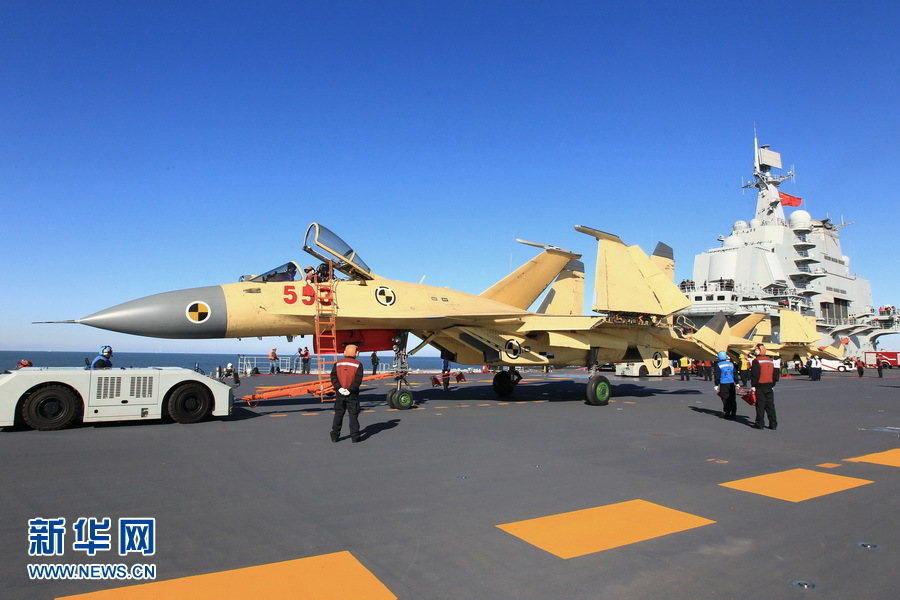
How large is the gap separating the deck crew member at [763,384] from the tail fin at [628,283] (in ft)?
13.2

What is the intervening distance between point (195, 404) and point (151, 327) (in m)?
1.81

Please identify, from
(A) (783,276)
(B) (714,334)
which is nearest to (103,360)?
(B) (714,334)

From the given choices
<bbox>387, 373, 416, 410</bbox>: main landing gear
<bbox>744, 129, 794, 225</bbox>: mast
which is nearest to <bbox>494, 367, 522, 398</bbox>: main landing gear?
<bbox>387, 373, 416, 410</bbox>: main landing gear

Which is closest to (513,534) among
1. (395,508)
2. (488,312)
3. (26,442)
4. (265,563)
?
(395,508)

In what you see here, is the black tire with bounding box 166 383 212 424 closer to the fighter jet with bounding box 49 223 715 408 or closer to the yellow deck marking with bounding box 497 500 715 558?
the fighter jet with bounding box 49 223 715 408

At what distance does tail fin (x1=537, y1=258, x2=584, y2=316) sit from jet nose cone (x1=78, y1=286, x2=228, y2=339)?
1165 centimetres

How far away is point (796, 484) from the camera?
5.93 metres

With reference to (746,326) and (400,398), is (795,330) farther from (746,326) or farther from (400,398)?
(400,398)

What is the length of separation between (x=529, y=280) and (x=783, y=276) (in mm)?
48219

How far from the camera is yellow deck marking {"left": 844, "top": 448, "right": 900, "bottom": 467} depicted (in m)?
7.09

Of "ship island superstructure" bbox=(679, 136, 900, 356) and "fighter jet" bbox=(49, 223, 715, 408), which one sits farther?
"ship island superstructure" bbox=(679, 136, 900, 356)

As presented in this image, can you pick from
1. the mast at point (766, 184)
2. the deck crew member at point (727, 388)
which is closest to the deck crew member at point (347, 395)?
the deck crew member at point (727, 388)

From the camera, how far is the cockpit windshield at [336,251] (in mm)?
12023

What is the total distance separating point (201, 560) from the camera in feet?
11.9
